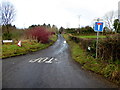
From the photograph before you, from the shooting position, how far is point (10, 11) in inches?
1190

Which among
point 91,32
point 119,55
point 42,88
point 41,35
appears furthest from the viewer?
point 91,32

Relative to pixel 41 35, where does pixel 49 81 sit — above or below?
below

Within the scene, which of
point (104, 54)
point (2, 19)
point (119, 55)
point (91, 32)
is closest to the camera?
point (119, 55)

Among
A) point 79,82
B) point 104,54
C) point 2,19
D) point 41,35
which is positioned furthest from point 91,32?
point 79,82

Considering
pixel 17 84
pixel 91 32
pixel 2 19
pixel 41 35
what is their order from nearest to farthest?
pixel 17 84 → pixel 41 35 → pixel 2 19 → pixel 91 32

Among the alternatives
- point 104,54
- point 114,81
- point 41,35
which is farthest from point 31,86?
point 41,35

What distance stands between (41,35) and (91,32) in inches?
1410

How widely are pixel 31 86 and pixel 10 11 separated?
31905 mm

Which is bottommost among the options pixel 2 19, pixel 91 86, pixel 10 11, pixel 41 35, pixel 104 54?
pixel 91 86

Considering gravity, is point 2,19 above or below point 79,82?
above

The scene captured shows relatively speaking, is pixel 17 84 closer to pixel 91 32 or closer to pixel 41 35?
pixel 41 35

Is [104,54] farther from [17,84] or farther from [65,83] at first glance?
[17,84]

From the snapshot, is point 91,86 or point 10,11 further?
point 10,11

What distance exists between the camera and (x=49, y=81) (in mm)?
4449
